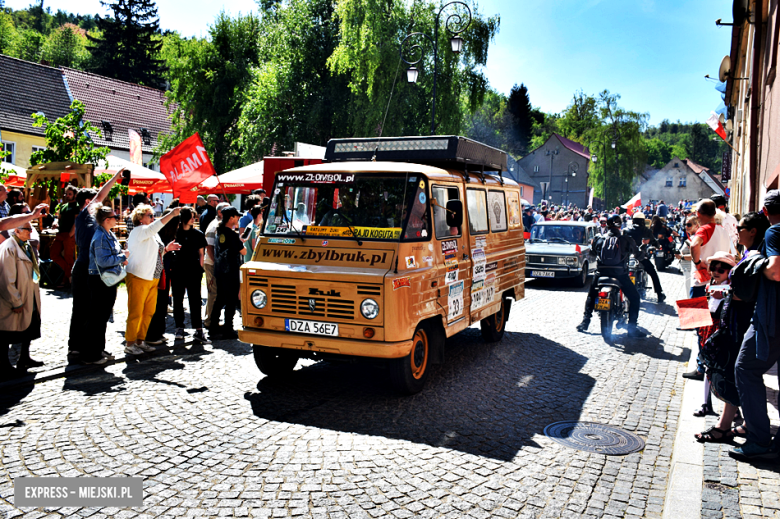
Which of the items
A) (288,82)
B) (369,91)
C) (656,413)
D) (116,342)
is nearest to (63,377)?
(116,342)

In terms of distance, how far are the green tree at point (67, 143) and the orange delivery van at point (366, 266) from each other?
396 inches

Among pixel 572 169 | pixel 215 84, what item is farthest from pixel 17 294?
pixel 572 169

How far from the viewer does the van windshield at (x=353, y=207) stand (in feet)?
21.2

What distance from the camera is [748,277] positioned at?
15.9 feet

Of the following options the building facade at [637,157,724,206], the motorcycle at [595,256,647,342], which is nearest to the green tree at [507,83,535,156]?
the building facade at [637,157,724,206]

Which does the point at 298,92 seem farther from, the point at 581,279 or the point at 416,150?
the point at 416,150

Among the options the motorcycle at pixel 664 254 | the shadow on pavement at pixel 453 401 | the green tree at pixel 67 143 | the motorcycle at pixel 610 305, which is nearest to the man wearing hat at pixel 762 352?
the shadow on pavement at pixel 453 401

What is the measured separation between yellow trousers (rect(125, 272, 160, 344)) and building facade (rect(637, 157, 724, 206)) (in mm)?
92799

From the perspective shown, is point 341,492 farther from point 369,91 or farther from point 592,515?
point 369,91

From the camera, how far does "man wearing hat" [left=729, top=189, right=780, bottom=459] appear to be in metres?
4.63

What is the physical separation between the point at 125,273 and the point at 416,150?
3912 millimetres

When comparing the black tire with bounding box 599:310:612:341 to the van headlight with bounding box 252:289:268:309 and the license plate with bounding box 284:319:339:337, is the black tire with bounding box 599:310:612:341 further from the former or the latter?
the van headlight with bounding box 252:289:268:309

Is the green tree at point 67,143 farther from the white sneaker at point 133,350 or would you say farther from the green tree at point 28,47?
the green tree at point 28,47

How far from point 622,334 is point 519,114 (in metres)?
109
